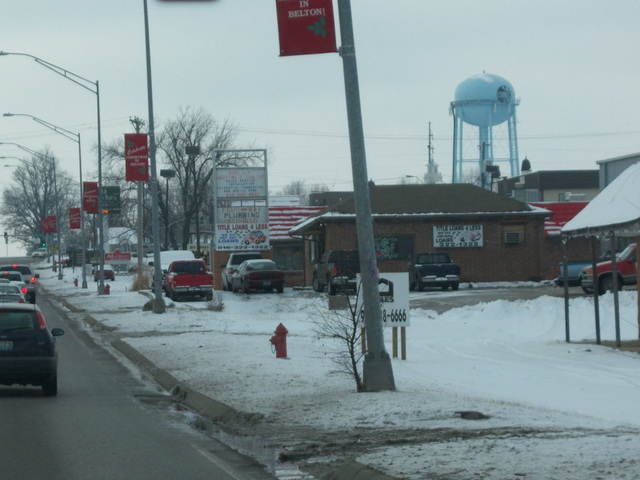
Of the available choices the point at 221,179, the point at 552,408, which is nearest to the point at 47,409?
the point at 552,408

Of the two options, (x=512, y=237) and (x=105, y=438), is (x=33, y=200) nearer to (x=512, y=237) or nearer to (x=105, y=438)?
(x=512, y=237)

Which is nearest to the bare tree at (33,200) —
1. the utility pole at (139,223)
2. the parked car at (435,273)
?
the utility pole at (139,223)

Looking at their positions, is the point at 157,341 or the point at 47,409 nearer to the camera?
the point at 47,409

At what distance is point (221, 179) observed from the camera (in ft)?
161

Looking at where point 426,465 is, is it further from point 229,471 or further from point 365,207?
point 365,207

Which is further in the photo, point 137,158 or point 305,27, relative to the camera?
point 137,158

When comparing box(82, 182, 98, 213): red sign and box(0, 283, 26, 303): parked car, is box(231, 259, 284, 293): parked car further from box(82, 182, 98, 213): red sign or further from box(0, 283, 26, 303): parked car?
box(0, 283, 26, 303): parked car

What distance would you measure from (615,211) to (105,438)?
40.6 ft

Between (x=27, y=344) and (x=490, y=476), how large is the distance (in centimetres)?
981

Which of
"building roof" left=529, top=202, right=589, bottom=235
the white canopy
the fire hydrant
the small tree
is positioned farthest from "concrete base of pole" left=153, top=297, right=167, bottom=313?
"building roof" left=529, top=202, right=589, bottom=235

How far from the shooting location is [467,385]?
15.9 m

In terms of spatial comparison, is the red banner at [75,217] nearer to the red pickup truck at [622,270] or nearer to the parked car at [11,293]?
the parked car at [11,293]

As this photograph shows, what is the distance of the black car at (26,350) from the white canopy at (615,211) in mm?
10702

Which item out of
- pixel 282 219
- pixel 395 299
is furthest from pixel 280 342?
pixel 282 219
